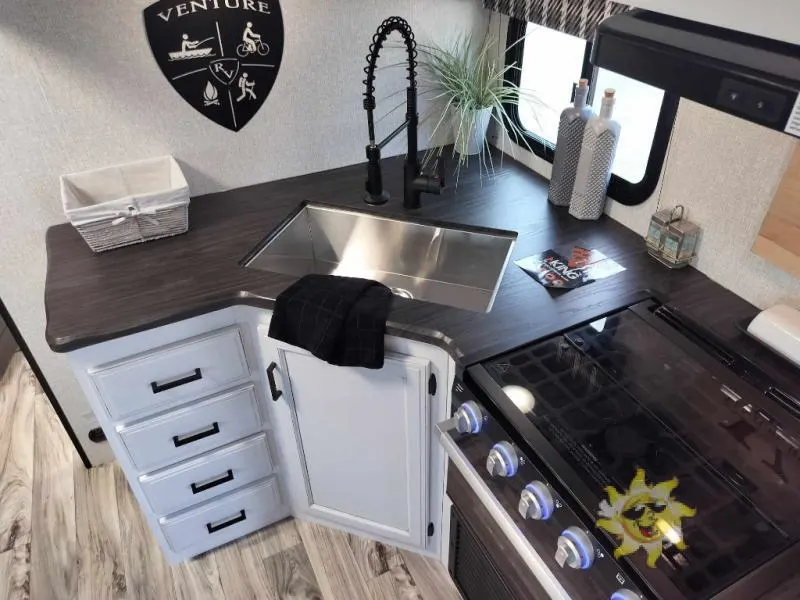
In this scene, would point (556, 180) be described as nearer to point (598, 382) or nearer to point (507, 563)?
point (598, 382)

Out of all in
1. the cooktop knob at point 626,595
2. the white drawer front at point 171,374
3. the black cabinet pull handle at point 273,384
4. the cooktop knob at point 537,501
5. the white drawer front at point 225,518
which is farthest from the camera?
the white drawer front at point 225,518

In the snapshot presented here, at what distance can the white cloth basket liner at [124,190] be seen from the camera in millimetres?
1452

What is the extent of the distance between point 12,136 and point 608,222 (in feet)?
5.26

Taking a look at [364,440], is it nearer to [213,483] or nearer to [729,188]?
[213,483]

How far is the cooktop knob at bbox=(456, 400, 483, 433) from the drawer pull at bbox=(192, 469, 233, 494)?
0.82 meters

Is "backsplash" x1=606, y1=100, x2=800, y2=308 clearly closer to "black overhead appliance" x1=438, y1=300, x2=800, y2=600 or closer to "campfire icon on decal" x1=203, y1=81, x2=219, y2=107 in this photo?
"black overhead appliance" x1=438, y1=300, x2=800, y2=600

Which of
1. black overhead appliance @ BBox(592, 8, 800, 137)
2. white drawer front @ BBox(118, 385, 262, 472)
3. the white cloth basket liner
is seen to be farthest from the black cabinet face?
black overhead appliance @ BBox(592, 8, 800, 137)

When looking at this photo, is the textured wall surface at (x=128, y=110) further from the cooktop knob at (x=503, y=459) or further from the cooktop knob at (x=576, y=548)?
the cooktop knob at (x=576, y=548)

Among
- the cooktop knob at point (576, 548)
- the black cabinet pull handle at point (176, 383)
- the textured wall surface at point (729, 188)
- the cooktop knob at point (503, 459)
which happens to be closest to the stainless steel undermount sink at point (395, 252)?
the black cabinet pull handle at point (176, 383)

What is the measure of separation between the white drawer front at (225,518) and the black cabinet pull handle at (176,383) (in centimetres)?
47

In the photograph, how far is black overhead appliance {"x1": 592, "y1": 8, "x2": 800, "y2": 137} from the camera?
2.10 feet

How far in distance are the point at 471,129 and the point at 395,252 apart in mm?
470

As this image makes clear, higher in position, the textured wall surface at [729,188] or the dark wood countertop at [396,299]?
the textured wall surface at [729,188]

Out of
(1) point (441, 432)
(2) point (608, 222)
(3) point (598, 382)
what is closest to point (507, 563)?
(1) point (441, 432)
